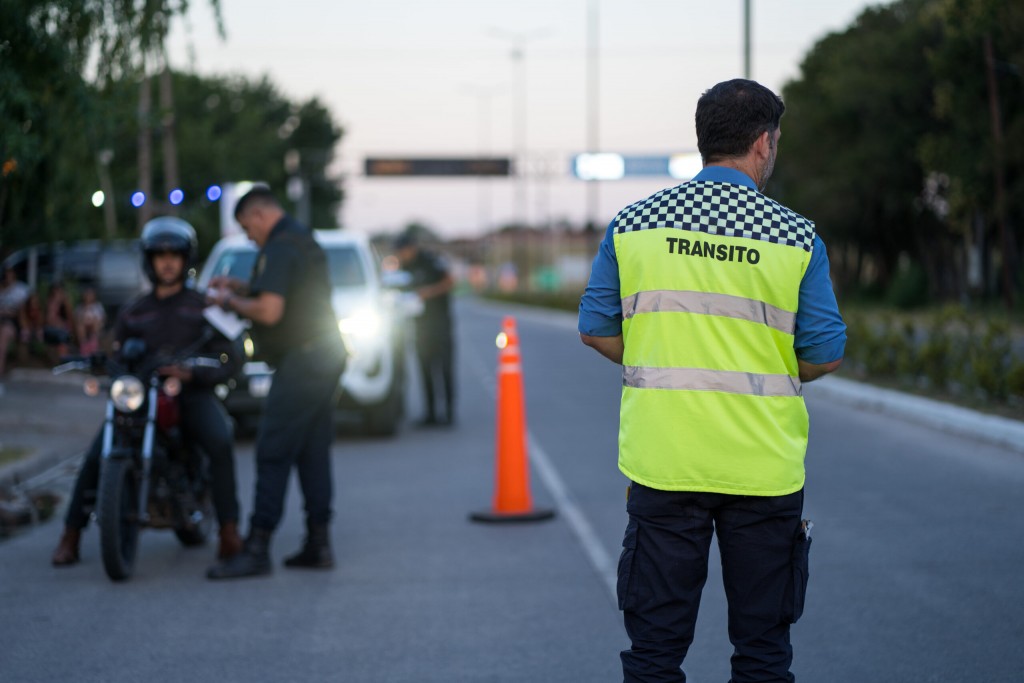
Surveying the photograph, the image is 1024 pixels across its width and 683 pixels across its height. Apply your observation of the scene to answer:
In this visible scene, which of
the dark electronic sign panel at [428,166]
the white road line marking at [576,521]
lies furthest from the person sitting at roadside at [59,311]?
the dark electronic sign panel at [428,166]

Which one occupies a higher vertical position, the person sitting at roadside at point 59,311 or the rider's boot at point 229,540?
the rider's boot at point 229,540

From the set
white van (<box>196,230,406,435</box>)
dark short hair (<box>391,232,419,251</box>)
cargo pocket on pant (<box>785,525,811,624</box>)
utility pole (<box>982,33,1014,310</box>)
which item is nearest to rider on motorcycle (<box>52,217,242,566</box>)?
cargo pocket on pant (<box>785,525,811,624</box>)

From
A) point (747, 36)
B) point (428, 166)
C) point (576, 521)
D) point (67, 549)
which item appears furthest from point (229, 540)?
point (428, 166)

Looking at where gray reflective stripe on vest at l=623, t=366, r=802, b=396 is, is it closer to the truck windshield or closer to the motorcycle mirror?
the motorcycle mirror

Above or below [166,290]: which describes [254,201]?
above

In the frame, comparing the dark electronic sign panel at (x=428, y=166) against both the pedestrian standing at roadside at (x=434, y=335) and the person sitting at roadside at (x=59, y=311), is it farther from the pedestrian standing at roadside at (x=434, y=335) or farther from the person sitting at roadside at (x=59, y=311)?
the pedestrian standing at roadside at (x=434, y=335)

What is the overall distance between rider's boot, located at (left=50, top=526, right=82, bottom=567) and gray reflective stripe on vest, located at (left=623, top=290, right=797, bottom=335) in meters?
4.83

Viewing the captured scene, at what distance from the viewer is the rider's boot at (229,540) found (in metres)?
7.51

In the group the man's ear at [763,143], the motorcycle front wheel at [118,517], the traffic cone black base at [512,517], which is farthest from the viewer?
the traffic cone black base at [512,517]

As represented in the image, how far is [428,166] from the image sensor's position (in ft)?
225

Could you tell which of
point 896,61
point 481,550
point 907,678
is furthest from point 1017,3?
point 896,61

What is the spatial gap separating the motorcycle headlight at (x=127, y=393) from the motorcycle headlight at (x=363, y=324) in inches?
240

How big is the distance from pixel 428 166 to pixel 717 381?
65.6m

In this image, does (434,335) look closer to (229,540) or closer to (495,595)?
(229,540)
